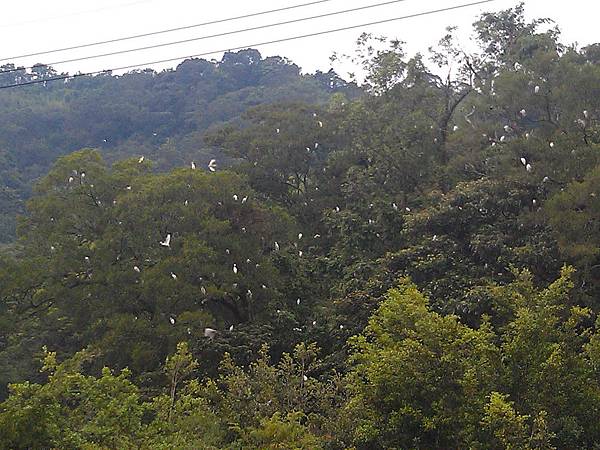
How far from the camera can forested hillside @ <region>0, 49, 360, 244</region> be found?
108ft

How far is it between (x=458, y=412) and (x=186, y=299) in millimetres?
7705

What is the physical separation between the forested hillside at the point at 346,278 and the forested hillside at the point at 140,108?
11.8m

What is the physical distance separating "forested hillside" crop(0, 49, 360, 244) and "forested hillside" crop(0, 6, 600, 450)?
1178 cm

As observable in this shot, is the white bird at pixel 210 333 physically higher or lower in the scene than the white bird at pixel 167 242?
lower

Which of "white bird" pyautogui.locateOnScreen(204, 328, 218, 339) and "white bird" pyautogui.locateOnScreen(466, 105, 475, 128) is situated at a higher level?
"white bird" pyautogui.locateOnScreen(466, 105, 475, 128)

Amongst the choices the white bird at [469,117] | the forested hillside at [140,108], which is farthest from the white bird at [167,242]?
the forested hillside at [140,108]

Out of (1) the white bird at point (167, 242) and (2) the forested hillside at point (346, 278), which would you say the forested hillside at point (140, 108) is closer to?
(2) the forested hillside at point (346, 278)

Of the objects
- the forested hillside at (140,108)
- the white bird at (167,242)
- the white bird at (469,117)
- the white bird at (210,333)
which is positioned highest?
the forested hillside at (140,108)

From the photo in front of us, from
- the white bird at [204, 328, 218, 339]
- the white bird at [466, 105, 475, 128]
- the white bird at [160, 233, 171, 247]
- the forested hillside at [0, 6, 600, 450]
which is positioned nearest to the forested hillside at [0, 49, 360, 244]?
the forested hillside at [0, 6, 600, 450]

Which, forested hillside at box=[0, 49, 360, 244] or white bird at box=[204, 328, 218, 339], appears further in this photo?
forested hillside at box=[0, 49, 360, 244]

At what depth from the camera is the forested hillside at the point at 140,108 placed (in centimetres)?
3306

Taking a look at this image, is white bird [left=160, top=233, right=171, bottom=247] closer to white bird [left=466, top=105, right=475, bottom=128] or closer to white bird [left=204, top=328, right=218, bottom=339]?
white bird [left=204, top=328, right=218, bottom=339]

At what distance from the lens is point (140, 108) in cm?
3956

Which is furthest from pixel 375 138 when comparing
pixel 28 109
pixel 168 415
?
pixel 28 109
